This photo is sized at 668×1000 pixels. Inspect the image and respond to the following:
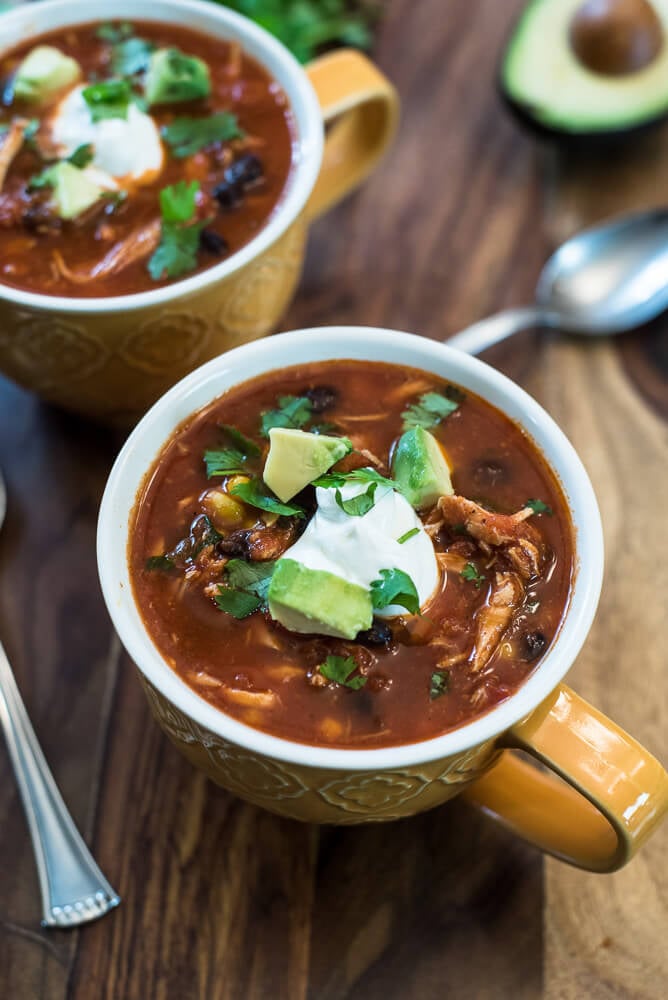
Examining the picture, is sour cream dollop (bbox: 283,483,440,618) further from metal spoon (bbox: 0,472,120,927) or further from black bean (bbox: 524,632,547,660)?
metal spoon (bbox: 0,472,120,927)

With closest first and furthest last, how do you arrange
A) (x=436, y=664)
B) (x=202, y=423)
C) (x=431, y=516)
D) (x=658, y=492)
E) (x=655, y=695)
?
(x=436, y=664) < (x=431, y=516) < (x=202, y=423) < (x=655, y=695) < (x=658, y=492)

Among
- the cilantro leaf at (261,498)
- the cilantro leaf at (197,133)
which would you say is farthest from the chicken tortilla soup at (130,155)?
the cilantro leaf at (261,498)

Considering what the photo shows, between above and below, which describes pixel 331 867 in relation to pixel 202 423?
below

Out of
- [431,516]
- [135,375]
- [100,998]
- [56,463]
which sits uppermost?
[431,516]

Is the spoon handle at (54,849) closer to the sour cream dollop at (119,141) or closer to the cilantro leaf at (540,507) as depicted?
the cilantro leaf at (540,507)

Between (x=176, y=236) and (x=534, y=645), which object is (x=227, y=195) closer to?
(x=176, y=236)

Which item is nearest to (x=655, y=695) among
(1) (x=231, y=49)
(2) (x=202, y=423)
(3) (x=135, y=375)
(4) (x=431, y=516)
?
(4) (x=431, y=516)

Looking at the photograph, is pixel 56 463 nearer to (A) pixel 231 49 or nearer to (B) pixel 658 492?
(A) pixel 231 49

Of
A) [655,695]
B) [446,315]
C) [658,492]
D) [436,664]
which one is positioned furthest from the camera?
[446,315]
